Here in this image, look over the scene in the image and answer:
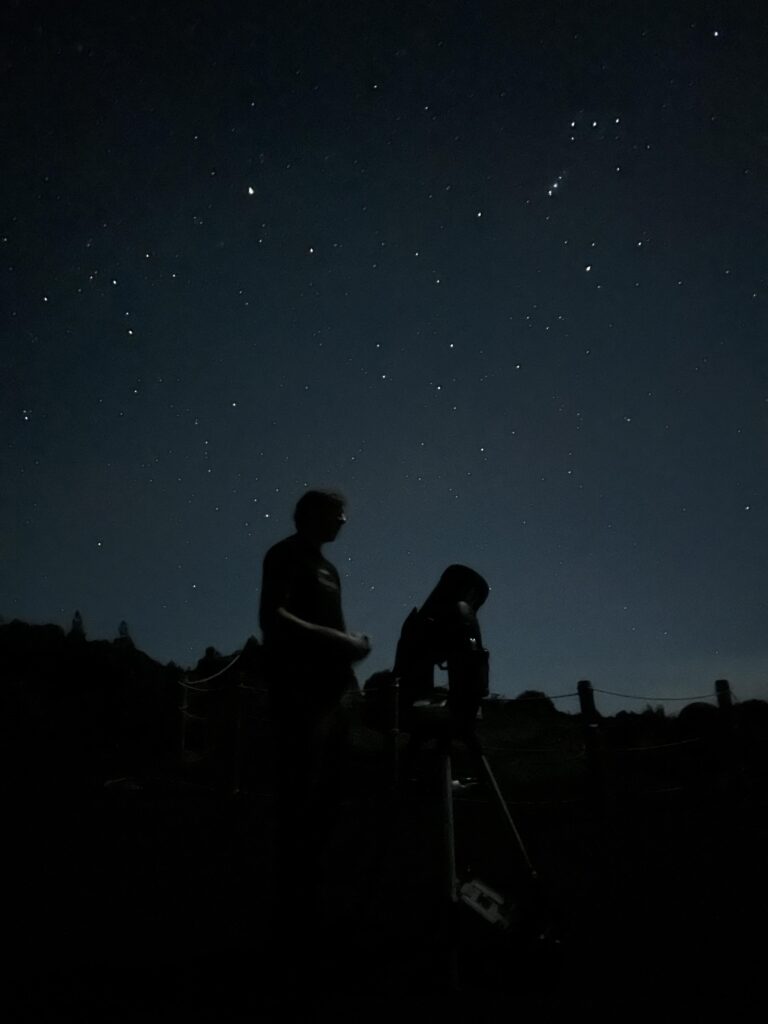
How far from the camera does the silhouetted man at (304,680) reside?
2104 millimetres

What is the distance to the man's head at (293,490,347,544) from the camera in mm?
2535

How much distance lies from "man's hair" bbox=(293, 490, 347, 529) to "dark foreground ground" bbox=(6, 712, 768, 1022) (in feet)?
3.88

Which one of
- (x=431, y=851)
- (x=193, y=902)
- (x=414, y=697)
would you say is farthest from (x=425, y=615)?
(x=431, y=851)

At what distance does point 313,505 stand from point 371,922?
2296mm

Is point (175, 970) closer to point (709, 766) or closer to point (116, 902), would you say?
point (116, 902)

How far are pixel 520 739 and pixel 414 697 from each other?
63.4 feet

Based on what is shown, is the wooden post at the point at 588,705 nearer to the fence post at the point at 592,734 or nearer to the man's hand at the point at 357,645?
the fence post at the point at 592,734

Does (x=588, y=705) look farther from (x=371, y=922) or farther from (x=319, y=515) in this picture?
(x=319, y=515)

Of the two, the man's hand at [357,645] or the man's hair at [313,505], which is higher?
the man's hair at [313,505]

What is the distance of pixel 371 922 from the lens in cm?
327

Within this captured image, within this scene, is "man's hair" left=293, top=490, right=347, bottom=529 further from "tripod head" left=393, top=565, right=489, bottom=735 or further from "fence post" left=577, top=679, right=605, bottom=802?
"fence post" left=577, top=679, right=605, bottom=802

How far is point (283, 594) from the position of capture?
2299mm

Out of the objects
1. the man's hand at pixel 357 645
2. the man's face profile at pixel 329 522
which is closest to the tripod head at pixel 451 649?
the man's hand at pixel 357 645

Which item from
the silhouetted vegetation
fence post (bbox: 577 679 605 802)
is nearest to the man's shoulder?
the silhouetted vegetation
